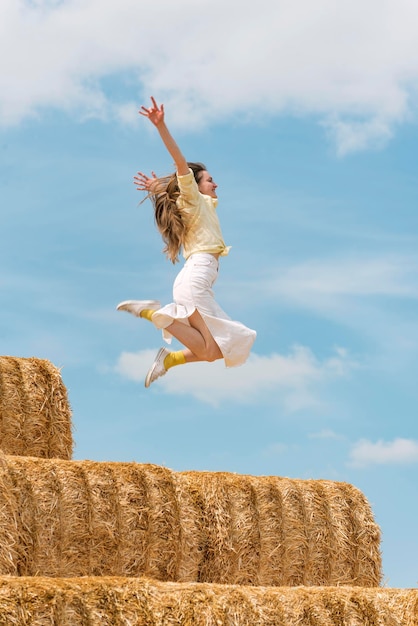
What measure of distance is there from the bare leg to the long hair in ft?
1.99

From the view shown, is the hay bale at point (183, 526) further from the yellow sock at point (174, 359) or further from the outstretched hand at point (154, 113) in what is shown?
the outstretched hand at point (154, 113)

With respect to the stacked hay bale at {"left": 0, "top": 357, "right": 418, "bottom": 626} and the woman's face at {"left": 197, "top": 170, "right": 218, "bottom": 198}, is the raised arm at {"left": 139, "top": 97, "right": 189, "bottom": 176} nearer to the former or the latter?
the woman's face at {"left": 197, "top": 170, "right": 218, "bottom": 198}

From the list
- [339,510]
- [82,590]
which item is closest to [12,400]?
[339,510]

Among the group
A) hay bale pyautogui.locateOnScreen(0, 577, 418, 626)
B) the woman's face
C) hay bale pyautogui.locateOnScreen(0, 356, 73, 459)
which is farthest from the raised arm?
hay bale pyautogui.locateOnScreen(0, 577, 418, 626)

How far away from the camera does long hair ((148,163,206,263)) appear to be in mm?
7457

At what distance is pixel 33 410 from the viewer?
7.76 m

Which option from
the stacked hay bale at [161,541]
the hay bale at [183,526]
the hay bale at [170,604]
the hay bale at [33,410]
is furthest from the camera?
the hay bale at [33,410]

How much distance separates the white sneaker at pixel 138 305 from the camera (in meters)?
7.42

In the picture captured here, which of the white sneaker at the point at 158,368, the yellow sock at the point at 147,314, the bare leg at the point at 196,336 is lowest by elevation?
the white sneaker at the point at 158,368

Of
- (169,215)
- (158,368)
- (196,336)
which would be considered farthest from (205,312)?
(169,215)

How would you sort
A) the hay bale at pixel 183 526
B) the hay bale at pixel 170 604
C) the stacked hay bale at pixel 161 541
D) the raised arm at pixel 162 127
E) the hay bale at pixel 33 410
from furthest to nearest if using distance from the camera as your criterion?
the hay bale at pixel 33 410, the raised arm at pixel 162 127, the hay bale at pixel 183 526, the stacked hay bale at pixel 161 541, the hay bale at pixel 170 604

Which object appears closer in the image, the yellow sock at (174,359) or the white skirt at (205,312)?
the white skirt at (205,312)

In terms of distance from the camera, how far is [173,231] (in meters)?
7.50

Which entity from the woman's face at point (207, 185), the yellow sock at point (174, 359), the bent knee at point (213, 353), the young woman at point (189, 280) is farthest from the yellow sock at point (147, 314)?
the woman's face at point (207, 185)
